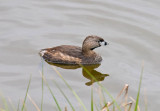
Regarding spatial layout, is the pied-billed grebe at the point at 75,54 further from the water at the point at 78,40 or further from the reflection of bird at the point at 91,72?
the water at the point at 78,40

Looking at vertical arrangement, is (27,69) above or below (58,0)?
below

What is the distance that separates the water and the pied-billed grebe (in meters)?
0.22

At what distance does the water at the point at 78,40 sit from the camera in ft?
27.0

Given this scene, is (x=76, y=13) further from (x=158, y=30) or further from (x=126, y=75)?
(x=126, y=75)

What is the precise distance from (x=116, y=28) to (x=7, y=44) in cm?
274

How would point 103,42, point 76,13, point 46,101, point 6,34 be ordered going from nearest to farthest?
1. point 46,101
2. point 103,42
3. point 6,34
4. point 76,13

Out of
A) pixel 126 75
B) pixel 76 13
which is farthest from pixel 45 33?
pixel 126 75

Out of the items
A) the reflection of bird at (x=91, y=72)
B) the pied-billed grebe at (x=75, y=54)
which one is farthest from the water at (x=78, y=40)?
the pied-billed grebe at (x=75, y=54)

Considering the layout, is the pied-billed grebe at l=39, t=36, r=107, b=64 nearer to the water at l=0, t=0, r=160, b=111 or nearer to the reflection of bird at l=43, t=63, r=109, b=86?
the reflection of bird at l=43, t=63, r=109, b=86

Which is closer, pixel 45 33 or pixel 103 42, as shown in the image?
→ pixel 103 42

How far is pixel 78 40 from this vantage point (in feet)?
33.6

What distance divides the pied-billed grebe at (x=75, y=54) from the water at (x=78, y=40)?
221 mm

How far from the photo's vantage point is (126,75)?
8.82 meters

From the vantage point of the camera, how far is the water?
8.23 metres
